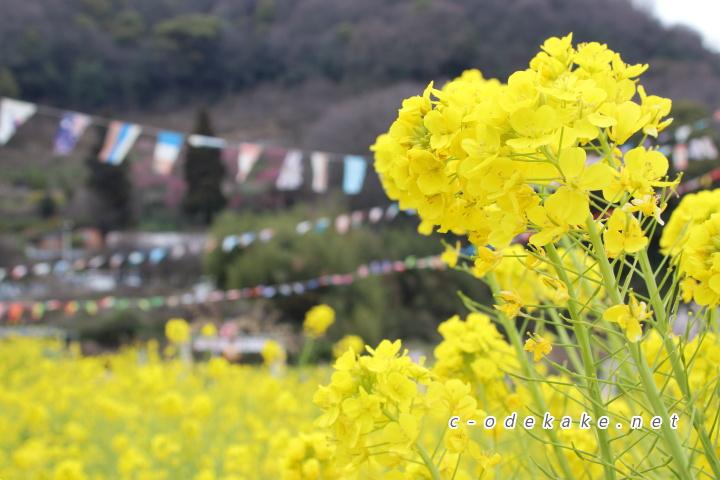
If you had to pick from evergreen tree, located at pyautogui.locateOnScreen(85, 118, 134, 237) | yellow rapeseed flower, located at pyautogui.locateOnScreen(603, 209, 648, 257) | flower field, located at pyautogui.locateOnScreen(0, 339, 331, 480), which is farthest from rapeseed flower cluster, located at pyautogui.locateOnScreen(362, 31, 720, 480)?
evergreen tree, located at pyautogui.locateOnScreen(85, 118, 134, 237)

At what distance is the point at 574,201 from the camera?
1.82 feet

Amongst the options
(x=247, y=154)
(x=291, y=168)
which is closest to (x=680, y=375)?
(x=247, y=154)

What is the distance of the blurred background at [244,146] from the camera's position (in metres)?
8.99

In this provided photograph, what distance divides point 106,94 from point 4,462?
103 feet

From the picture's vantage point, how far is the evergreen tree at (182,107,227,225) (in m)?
16.7

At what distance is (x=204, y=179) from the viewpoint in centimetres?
1681

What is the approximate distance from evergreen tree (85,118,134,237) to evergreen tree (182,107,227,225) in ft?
8.99

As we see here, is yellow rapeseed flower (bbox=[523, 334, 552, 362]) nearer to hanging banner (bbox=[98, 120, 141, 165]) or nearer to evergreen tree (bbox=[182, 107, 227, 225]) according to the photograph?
hanging banner (bbox=[98, 120, 141, 165])

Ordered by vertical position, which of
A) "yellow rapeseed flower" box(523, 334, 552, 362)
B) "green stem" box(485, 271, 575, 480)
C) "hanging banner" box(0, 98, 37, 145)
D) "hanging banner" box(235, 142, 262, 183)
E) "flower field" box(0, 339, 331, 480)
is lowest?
"flower field" box(0, 339, 331, 480)

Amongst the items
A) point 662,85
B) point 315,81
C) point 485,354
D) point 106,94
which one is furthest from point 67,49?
point 485,354

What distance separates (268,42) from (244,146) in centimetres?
2622

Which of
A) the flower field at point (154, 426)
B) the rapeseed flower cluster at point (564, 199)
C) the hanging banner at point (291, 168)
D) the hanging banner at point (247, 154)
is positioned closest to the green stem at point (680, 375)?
the rapeseed flower cluster at point (564, 199)

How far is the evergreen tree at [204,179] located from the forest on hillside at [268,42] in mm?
6637

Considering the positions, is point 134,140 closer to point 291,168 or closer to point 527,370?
point 291,168
